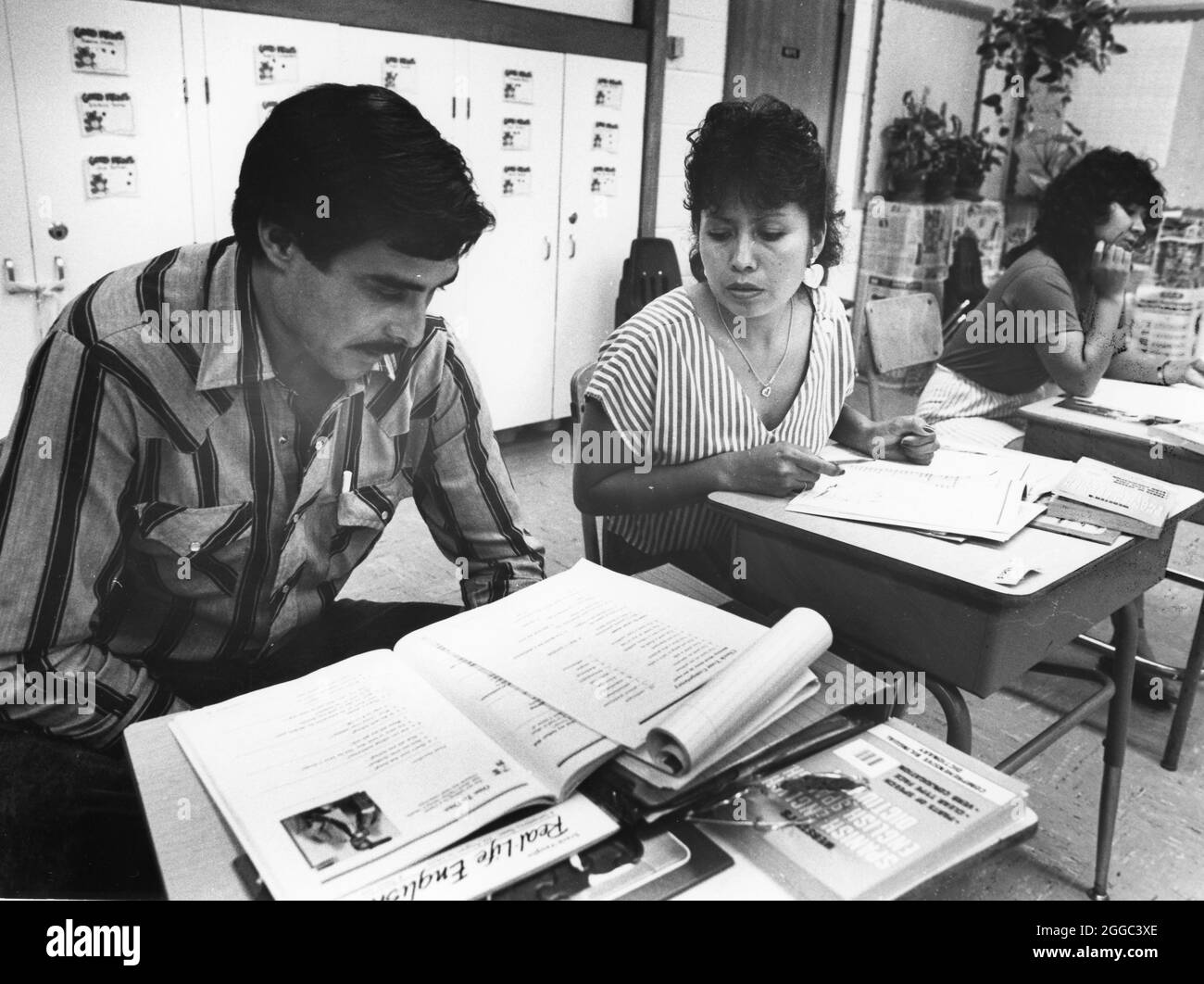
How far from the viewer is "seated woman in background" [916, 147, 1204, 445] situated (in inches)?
97.2

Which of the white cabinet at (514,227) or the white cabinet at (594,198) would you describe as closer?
the white cabinet at (514,227)

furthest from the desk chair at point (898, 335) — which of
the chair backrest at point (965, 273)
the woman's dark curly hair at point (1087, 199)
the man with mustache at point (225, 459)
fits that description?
the chair backrest at point (965, 273)

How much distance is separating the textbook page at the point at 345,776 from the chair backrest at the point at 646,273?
368cm

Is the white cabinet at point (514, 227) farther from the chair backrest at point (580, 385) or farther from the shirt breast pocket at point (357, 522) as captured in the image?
the shirt breast pocket at point (357, 522)

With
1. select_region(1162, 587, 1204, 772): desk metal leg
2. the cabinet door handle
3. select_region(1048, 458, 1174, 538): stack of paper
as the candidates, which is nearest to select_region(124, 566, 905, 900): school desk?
select_region(1048, 458, 1174, 538): stack of paper

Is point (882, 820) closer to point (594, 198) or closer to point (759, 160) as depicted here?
point (759, 160)

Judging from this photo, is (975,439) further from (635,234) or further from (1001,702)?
(635,234)

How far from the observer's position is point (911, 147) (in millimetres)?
5512

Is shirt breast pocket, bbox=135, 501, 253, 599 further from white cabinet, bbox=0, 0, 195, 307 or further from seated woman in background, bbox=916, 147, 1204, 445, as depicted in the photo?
white cabinet, bbox=0, 0, 195, 307

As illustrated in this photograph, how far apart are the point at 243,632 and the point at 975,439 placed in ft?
6.41

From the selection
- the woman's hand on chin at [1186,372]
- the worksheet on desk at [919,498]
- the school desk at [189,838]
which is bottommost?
the school desk at [189,838]

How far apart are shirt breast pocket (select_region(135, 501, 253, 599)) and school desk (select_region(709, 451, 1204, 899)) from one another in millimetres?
646

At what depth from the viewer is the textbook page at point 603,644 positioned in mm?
815

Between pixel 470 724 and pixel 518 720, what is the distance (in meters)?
0.04
